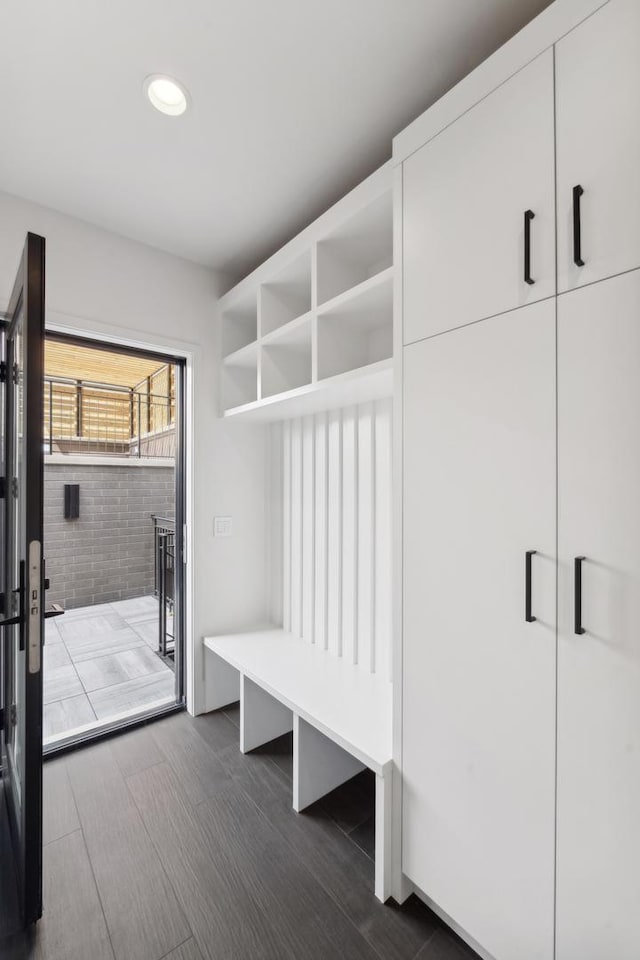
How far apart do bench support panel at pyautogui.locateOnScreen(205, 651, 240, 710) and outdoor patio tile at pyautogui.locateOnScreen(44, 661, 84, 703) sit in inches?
39.1

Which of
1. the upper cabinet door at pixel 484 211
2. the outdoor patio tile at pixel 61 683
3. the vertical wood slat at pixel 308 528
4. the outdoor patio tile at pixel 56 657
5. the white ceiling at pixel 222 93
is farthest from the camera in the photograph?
the outdoor patio tile at pixel 56 657

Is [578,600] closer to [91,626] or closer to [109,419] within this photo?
[91,626]

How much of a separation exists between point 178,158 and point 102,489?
399 centimetres

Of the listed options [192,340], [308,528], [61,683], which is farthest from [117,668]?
[192,340]

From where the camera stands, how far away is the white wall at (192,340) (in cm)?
198

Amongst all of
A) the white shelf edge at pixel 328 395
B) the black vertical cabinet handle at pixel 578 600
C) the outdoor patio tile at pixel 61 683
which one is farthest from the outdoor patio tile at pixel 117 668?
the black vertical cabinet handle at pixel 578 600

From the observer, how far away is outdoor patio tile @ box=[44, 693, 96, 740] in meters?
2.32

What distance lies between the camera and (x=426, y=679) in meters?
1.30

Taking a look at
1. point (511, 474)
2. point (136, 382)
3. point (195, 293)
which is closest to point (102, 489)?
point (136, 382)

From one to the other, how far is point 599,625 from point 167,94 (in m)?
2.06

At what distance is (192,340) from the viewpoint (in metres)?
2.43

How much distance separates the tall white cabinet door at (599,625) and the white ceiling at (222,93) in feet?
3.30

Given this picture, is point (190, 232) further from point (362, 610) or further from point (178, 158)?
point (362, 610)

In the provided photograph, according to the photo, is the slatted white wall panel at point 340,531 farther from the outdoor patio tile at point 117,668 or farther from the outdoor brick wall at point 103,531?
the outdoor brick wall at point 103,531
